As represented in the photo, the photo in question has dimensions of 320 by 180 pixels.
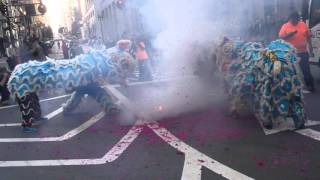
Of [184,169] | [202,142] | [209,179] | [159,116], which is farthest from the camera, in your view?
[159,116]

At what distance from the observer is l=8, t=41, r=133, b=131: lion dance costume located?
8516mm

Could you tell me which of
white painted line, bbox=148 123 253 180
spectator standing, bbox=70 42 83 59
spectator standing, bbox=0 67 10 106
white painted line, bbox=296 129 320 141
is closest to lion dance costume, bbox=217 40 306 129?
white painted line, bbox=296 129 320 141

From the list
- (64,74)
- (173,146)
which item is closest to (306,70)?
(173,146)

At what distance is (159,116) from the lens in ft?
29.8

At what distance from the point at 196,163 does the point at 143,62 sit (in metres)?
8.62

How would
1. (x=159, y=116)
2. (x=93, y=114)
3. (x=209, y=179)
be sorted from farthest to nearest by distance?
(x=93, y=114) < (x=159, y=116) < (x=209, y=179)

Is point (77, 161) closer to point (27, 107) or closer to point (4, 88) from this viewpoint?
point (27, 107)

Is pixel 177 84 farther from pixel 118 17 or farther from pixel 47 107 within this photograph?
pixel 47 107

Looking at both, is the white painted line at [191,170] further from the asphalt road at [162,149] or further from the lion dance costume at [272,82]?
the lion dance costume at [272,82]

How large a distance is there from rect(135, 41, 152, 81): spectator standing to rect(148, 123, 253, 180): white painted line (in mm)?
6434

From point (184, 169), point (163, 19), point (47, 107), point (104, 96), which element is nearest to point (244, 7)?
point (163, 19)

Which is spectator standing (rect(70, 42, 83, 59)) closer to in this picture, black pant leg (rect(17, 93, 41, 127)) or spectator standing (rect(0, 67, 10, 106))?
spectator standing (rect(0, 67, 10, 106))

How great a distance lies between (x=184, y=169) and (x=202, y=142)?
1.27 meters

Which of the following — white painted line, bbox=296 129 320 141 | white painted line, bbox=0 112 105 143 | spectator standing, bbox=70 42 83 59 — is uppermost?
spectator standing, bbox=70 42 83 59
